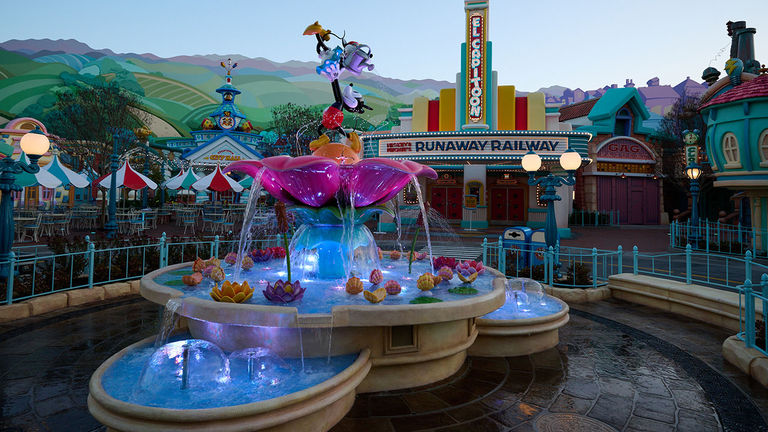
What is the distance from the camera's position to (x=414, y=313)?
4.00 meters

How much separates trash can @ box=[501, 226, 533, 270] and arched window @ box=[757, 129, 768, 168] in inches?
382

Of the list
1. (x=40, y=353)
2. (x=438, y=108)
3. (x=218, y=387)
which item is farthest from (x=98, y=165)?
(x=218, y=387)

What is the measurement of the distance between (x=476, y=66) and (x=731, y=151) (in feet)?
40.5

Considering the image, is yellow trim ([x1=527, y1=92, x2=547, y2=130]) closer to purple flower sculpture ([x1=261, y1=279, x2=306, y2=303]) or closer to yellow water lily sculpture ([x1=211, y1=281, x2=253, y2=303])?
purple flower sculpture ([x1=261, y1=279, x2=306, y2=303])

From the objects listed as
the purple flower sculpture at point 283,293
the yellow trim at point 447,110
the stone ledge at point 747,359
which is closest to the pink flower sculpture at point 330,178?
the purple flower sculpture at point 283,293

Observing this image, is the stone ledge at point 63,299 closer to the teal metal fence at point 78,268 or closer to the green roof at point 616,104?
the teal metal fence at point 78,268

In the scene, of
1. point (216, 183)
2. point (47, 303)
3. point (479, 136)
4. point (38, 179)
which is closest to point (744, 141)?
point (479, 136)

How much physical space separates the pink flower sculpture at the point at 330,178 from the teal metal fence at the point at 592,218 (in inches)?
1017

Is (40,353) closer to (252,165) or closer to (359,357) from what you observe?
(252,165)

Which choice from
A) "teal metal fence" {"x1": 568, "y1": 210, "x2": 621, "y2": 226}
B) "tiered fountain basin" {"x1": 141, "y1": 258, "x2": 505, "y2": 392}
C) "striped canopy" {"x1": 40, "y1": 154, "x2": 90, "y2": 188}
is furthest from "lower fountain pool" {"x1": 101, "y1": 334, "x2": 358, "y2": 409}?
"teal metal fence" {"x1": 568, "y1": 210, "x2": 621, "y2": 226}

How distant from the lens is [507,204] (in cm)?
2666

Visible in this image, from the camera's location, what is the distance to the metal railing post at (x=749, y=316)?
4508 mm

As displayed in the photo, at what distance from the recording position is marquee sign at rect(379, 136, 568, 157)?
19.6m

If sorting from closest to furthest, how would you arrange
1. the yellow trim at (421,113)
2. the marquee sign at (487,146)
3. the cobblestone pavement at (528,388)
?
the cobblestone pavement at (528,388) → the marquee sign at (487,146) → the yellow trim at (421,113)
